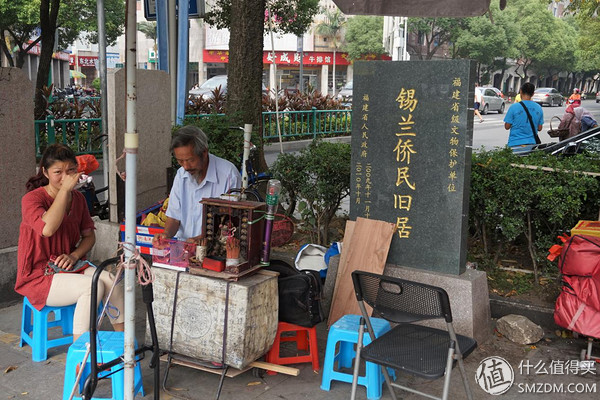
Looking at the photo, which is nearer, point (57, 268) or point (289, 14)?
point (57, 268)

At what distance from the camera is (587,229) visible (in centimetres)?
405

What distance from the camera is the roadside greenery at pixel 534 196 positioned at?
4480 millimetres

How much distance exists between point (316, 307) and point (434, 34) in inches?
1681

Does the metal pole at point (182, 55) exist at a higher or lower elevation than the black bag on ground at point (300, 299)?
higher

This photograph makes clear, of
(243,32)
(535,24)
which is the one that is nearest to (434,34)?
(535,24)

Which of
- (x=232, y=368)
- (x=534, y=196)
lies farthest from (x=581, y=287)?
(x=232, y=368)

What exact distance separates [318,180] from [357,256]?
3.88 feet

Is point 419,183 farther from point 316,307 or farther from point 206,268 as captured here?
point 206,268

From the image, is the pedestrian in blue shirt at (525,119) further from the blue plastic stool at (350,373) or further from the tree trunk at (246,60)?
the blue plastic stool at (350,373)

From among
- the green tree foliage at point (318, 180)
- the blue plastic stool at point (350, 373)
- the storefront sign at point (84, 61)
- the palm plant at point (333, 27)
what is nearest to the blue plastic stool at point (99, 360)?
the blue plastic stool at point (350, 373)

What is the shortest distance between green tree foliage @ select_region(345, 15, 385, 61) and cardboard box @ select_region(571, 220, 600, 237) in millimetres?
41986

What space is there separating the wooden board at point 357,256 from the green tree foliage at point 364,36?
138 feet

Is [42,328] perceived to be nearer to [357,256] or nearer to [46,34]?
[357,256]

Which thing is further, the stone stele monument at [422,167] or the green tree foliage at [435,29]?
Result: the green tree foliage at [435,29]
